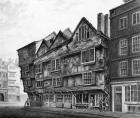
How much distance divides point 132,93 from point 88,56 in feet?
25.7

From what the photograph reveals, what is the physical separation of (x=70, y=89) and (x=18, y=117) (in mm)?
10839

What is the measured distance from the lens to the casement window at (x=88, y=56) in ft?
102

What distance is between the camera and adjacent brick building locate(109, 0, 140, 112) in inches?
1009

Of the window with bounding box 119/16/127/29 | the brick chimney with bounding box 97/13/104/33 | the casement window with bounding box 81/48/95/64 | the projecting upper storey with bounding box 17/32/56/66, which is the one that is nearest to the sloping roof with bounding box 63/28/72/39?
the projecting upper storey with bounding box 17/32/56/66

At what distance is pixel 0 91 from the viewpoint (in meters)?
73.0

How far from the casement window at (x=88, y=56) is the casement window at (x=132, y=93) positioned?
6.00 meters

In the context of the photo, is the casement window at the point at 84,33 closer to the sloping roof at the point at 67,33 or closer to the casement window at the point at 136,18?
the sloping roof at the point at 67,33

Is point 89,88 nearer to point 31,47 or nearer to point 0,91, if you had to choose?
point 31,47

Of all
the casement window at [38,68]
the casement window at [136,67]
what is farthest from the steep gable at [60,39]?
the casement window at [136,67]

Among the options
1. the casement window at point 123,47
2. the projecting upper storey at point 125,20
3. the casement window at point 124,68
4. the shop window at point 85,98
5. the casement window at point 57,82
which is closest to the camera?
the projecting upper storey at point 125,20

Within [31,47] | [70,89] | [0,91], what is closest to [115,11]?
[70,89]

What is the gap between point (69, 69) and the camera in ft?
115

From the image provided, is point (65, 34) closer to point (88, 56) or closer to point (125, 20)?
point (88, 56)

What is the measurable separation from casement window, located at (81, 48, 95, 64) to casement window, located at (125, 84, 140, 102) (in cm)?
600
